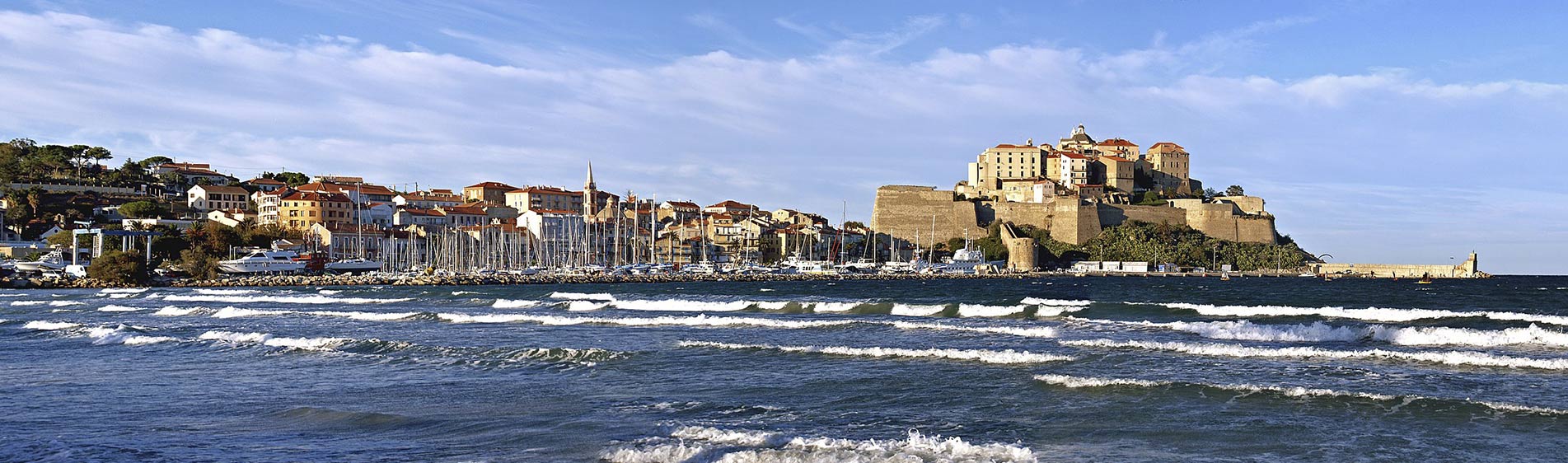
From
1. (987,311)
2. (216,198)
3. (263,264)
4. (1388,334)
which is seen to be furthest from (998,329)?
(216,198)

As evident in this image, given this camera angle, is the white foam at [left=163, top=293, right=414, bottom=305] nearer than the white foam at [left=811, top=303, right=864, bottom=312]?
No

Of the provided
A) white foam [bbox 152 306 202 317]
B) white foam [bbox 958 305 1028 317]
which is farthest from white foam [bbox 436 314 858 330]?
white foam [bbox 152 306 202 317]

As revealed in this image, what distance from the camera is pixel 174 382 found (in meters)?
14.5

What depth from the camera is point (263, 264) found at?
6888cm

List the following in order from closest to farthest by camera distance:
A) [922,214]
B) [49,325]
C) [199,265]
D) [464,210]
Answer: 1. [49,325]
2. [199,265]
3. [922,214]
4. [464,210]

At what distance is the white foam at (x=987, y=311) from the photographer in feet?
93.9

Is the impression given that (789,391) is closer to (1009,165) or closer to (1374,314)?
(1374,314)

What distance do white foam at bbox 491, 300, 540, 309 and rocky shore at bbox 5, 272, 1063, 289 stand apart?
25.4 m

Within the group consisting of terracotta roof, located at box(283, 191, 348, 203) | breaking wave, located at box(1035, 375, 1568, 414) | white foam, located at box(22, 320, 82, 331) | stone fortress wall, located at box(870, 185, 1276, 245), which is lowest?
white foam, located at box(22, 320, 82, 331)

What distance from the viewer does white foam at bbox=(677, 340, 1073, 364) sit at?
16406mm

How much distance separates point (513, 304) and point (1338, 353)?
25.1 m

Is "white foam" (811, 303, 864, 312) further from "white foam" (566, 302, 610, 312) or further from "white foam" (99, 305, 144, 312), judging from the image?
"white foam" (99, 305, 144, 312)

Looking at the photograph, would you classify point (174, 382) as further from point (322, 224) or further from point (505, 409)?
point (322, 224)

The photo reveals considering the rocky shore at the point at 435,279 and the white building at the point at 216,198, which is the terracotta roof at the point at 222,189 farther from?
the rocky shore at the point at 435,279
